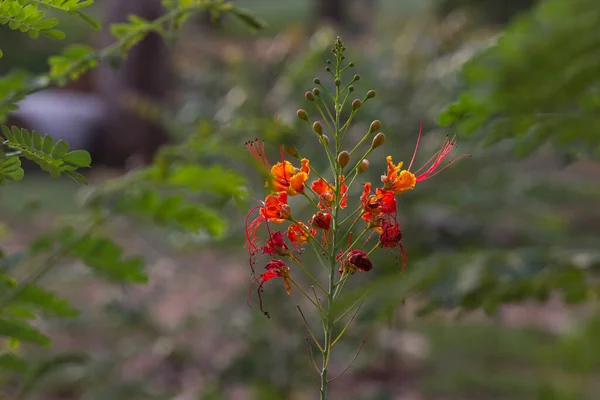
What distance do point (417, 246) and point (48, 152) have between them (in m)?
1.82

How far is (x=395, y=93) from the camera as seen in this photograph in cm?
260

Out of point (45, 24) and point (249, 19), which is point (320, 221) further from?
point (249, 19)

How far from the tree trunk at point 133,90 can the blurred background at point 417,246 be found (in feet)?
5.41

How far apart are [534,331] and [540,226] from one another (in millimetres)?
973

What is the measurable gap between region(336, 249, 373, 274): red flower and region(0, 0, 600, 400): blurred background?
0.06 m

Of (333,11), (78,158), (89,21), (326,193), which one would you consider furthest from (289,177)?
(333,11)

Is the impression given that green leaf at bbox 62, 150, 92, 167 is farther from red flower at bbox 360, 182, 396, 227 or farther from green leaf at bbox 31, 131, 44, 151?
red flower at bbox 360, 182, 396, 227

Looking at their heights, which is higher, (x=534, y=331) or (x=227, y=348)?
(x=534, y=331)

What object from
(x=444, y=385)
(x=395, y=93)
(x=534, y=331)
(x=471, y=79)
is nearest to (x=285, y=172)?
(x=471, y=79)

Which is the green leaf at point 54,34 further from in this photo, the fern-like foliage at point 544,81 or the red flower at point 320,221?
the fern-like foliage at point 544,81

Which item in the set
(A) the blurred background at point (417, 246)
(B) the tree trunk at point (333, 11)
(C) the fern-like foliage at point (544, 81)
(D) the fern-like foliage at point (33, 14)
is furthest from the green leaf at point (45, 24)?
(B) the tree trunk at point (333, 11)

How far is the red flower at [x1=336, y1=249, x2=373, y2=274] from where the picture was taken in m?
0.57

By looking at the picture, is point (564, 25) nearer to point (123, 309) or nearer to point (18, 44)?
point (123, 309)

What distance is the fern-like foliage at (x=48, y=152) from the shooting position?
27.0 inches
